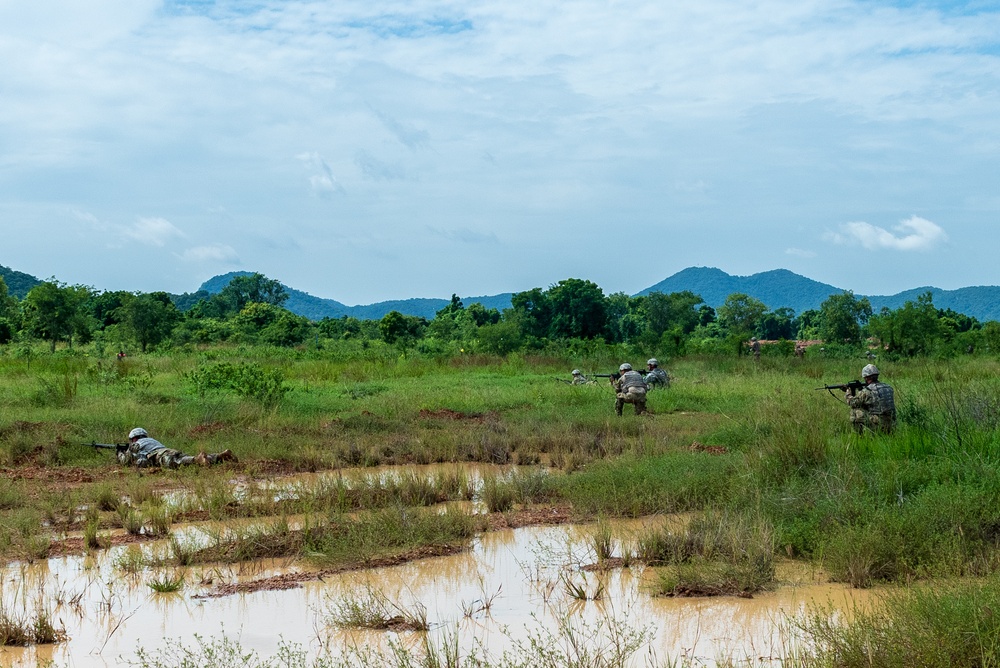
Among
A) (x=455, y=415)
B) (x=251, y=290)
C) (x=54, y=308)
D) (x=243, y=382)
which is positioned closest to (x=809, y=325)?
(x=251, y=290)

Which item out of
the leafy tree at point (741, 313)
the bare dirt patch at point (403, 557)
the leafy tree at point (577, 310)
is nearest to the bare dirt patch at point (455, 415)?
the bare dirt patch at point (403, 557)

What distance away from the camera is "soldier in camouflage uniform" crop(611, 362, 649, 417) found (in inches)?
732

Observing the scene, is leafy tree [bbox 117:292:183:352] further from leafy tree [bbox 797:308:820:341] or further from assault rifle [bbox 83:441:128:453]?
leafy tree [bbox 797:308:820:341]

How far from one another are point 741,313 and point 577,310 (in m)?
27.5

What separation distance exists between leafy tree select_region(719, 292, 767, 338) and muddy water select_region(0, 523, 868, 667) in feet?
259

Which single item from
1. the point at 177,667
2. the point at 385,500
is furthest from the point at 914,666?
the point at 385,500

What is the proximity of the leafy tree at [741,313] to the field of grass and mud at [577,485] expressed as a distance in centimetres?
6740

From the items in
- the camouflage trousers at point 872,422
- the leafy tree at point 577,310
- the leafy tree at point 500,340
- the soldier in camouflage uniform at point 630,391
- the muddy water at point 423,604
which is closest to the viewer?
the muddy water at point 423,604

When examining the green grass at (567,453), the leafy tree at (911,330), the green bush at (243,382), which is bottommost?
the green grass at (567,453)

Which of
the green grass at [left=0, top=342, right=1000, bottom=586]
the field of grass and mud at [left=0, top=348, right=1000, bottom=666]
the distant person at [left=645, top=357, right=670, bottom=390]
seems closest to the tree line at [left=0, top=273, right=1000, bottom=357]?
the green grass at [left=0, top=342, right=1000, bottom=586]

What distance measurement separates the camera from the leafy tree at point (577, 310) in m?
65.4

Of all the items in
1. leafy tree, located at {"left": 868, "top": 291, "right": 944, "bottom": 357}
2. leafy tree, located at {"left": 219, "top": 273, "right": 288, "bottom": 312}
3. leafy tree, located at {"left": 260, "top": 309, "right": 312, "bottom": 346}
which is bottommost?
leafy tree, located at {"left": 868, "top": 291, "right": 944, "bottom": 357}

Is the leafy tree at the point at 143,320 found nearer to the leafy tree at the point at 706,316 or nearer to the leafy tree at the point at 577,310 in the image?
the leafy tree at the point at 577,310

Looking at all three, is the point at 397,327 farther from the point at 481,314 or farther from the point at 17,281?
the point at 17,281
